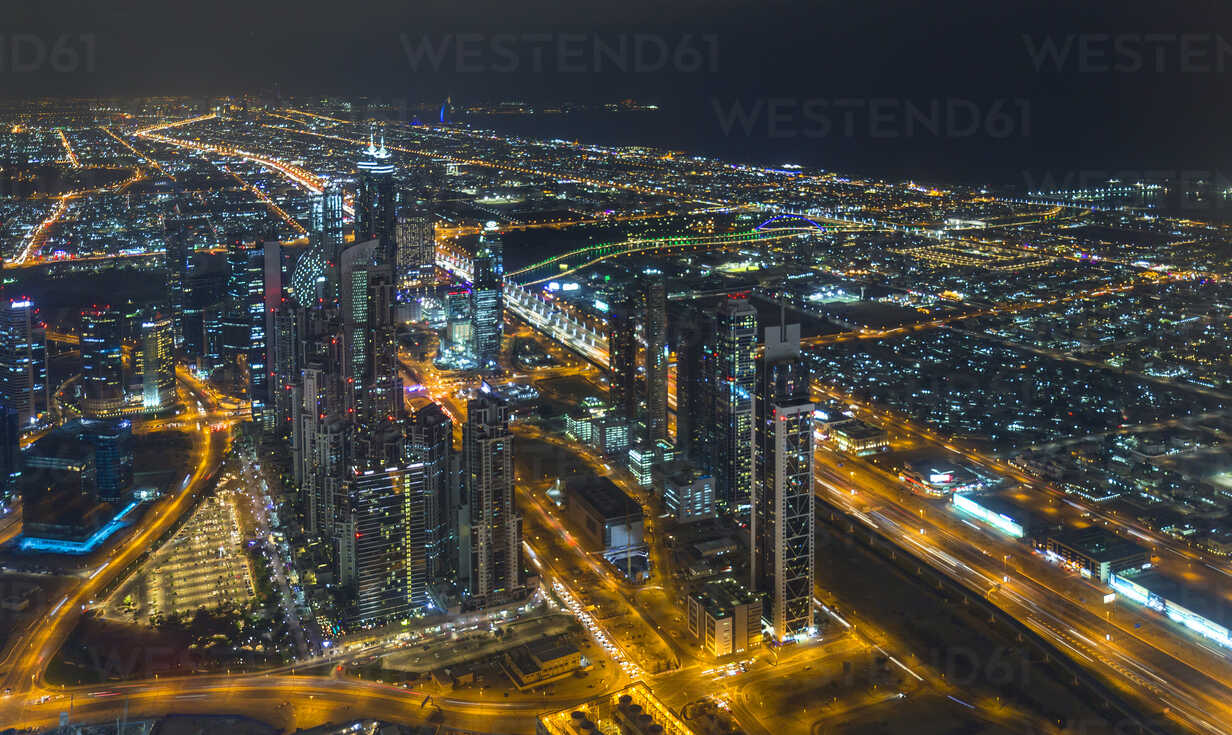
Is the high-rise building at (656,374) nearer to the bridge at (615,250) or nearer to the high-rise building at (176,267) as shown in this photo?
the bridge at (615,250)

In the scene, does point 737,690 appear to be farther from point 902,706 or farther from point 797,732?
point 902,706

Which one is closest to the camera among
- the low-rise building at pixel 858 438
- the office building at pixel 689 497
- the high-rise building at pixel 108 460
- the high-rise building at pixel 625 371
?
the office building at pixel 689 497

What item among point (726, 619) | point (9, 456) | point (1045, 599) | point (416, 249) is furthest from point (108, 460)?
point (1045, 599)

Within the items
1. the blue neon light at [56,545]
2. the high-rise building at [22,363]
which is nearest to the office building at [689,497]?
the blue neon light at [56,545]

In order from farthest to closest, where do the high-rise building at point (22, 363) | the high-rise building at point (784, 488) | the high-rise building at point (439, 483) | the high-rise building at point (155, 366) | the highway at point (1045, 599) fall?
1. the high-rise building at point (155, 366)
2. the high-rise building at point (22, 363)
3. the high-rise building at point (439, 483)
4. the high-rise building at point (784, 488)
5. the highway at point (1045, 599)

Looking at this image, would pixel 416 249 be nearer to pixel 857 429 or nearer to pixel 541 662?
pixel 857 429
